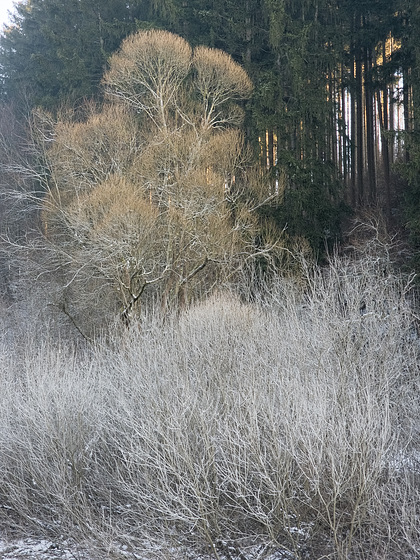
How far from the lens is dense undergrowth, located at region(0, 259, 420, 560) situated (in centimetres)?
692

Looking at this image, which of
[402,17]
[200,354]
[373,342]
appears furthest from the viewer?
[402,17]

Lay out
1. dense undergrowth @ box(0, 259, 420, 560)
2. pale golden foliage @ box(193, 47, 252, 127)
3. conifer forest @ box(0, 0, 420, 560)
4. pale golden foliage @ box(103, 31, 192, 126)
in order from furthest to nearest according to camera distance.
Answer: pale golden foliage @ box(193, 47, 252, 127), pale golden foliage @ box(103, 31, 192, 126), conifer forest @ box(0, 0, 420, 560), dense undergrowth @ box(0, 259, 420, 560)

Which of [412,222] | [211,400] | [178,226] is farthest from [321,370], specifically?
[178,226]

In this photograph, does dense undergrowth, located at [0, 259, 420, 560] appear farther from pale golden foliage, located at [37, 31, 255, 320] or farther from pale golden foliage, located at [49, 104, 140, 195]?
pale golden foliage, located at [49, 104, 140, 195]

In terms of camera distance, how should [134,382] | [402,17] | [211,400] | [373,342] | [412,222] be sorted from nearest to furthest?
[211,400] < [134,382] < [373,342] < [412,222] < [402,17]

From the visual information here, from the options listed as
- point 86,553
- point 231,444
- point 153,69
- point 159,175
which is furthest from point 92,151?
point 86,553

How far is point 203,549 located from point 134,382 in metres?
2.99

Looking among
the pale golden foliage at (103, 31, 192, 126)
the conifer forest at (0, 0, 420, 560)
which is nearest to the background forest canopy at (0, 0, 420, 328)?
the conifer forest at (0, 0, 420, 560)

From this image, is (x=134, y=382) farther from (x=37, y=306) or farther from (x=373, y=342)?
(x=37, y=306)

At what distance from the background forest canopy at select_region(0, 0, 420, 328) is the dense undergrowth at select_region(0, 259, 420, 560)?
7.28 metres

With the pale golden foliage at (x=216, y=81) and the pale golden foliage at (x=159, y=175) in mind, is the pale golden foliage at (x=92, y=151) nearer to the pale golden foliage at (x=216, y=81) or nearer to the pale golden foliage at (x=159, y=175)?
the pale golden foliage at (x=159, y=175)

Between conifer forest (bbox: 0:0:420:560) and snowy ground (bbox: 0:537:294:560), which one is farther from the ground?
conifer forest (bbox: 0:0:420:560)

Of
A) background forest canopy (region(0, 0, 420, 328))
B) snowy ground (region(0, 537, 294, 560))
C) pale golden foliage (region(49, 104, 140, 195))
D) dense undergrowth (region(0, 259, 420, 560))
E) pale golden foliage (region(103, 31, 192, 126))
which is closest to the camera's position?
dense undergrowth (region(0, 259, 420, 560))

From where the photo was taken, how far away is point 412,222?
55.7 ft
